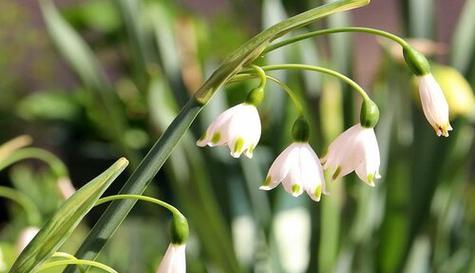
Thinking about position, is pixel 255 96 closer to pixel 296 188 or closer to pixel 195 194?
pixel 296 188

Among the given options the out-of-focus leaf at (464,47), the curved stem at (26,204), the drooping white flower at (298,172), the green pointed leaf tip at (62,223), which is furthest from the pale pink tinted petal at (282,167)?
the out-of-focus leaf at (464,47)

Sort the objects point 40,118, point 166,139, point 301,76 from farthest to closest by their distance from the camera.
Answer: point 40,118
point 301,76
point 166,139

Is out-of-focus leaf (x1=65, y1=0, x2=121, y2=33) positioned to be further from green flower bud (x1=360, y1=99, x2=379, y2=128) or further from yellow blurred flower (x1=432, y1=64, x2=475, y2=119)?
green flower bud (x1=360, y1=99, x2=379, y2=128)

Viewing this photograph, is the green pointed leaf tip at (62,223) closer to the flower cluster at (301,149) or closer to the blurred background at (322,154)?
the flower cluster at (301,149)

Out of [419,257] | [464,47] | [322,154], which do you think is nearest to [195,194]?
[322,154]

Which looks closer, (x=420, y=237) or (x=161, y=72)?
(x=420, y=237)

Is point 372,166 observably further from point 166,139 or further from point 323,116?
point 323,116

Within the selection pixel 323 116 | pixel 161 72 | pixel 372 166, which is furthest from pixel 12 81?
pixel 372 166

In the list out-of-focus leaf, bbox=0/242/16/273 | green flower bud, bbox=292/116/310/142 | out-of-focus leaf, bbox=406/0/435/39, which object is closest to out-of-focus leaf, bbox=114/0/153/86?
out-of-focus leaf, bbox=406/0/435/39
